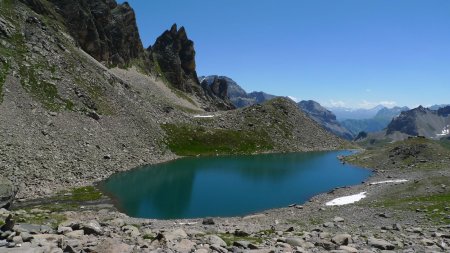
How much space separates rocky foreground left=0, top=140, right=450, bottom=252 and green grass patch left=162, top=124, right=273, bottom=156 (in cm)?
5432

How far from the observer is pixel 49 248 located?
18.0m

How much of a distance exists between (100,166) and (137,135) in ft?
85.5

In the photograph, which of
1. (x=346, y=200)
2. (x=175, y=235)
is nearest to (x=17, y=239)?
(x=175, y=235)

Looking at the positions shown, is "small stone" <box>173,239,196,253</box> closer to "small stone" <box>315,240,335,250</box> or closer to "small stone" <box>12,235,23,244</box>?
"small stone" <box>12,235,23,244</box>

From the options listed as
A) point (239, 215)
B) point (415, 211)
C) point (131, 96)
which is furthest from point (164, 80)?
point (415, 211)

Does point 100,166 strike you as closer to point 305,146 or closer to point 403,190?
point 403,190

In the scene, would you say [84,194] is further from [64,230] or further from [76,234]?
[76,234]

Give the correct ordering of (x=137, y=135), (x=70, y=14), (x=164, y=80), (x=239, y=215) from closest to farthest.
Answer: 1. (x=239, y=215)
2. (x=137, y=135)
3. (x=70, y=14)
4. (x=164, y=80)

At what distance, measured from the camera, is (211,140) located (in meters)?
122

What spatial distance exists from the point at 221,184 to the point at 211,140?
47157mm

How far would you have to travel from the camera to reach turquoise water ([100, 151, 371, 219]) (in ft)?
185

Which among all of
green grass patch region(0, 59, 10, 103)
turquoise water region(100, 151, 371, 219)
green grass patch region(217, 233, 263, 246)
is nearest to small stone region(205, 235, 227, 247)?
green grass patch region(217, 233, 263, 246)

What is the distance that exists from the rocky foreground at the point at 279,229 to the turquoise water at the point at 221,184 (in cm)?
526

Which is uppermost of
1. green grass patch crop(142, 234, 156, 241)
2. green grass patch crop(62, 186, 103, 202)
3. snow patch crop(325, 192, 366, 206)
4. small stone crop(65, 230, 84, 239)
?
small stone crop(65, 230, 84, 239)
